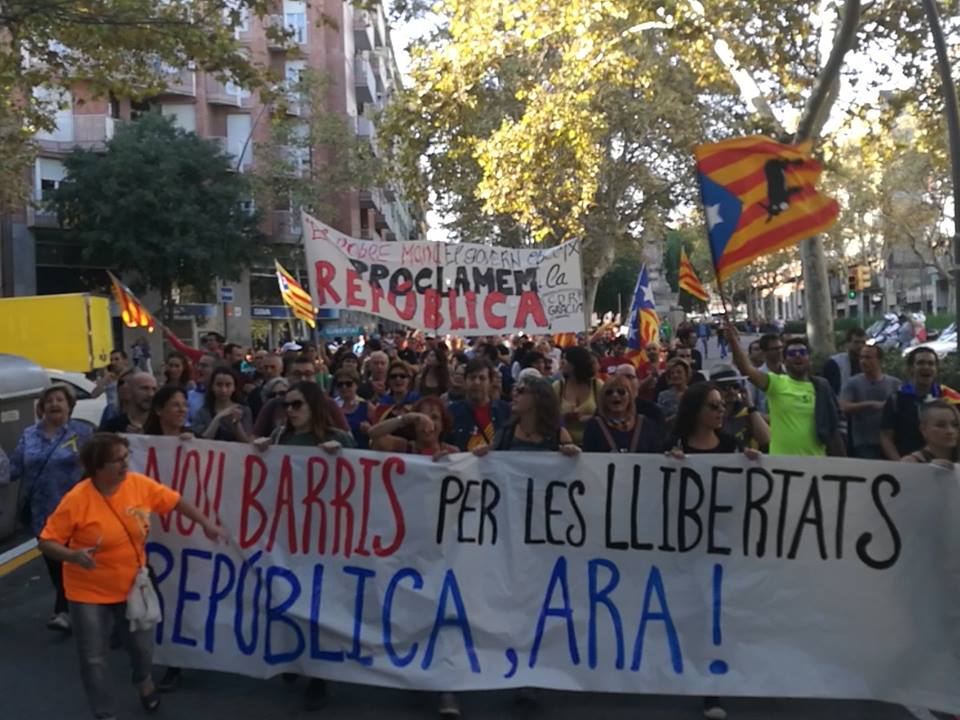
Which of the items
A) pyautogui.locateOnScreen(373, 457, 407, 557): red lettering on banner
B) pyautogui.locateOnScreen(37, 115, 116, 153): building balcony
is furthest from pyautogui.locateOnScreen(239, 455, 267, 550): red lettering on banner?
pyautogui.locateOnScreen(37, 115, 116, 153): building balcony

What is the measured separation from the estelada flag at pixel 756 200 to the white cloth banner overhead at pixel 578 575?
1815 millimetres

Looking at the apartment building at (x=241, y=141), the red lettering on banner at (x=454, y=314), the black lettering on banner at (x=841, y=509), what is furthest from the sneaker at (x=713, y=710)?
the apartment building at (x=241, y=141)

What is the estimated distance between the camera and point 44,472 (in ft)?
20.6

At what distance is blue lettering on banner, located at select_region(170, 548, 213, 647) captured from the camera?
5.39 metres

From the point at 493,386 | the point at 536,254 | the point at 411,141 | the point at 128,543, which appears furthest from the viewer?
the point at 411,141

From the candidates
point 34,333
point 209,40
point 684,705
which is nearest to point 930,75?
point 209,40

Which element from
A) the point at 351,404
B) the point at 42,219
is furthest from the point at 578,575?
the point at 42,219

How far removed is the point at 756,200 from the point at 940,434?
1965 millimetres

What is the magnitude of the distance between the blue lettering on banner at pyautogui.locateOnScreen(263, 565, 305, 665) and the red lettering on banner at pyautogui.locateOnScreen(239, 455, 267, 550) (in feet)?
0.64

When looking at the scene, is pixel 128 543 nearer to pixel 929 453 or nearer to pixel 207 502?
pixel 207 502

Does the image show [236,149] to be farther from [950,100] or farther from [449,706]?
[449,706]

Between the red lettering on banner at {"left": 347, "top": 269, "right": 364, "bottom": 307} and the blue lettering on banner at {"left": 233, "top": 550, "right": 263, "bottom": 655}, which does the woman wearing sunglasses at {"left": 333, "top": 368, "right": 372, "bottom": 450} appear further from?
the red lettering on banner at {"left": 347, "top": 269, "right": 364, "bottom": 307}

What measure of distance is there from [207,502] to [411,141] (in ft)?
44.1

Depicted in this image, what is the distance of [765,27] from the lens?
1515 centimetres
